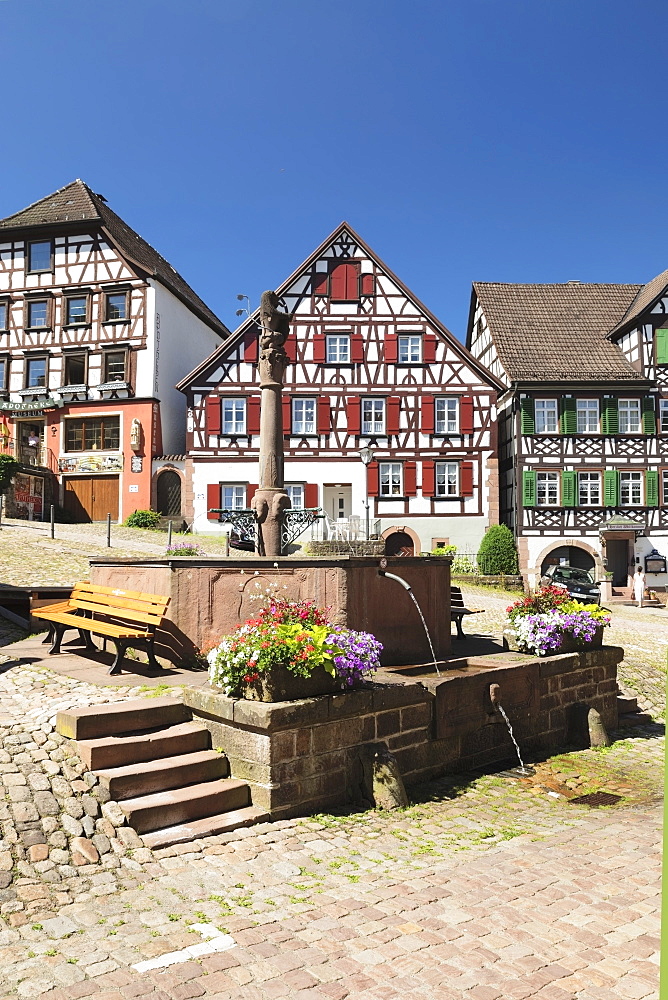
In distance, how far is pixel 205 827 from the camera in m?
5.89

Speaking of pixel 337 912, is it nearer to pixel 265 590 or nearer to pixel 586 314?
pixel 265 590

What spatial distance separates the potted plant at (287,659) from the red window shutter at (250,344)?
83.7 feet

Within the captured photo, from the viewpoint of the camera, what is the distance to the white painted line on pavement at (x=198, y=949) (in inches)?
156

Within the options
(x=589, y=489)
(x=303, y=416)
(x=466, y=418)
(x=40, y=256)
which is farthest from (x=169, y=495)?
(x=589, y=489)

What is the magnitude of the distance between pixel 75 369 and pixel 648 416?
2484 centimetres

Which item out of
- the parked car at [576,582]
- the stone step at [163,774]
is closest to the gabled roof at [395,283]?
the parked car at [576,582]

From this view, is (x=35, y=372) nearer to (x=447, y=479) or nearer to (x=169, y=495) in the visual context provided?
(x=169, y=495)

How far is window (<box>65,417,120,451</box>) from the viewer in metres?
33.5

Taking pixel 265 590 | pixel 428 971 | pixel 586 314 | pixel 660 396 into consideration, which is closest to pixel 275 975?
pixel 428 971

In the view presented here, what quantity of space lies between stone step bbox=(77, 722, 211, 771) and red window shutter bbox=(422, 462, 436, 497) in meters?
25.5

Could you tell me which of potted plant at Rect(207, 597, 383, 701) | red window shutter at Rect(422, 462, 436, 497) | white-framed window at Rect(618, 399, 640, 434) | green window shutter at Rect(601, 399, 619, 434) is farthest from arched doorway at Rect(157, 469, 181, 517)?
potted plant at Rect(207, 597, 383, 701)

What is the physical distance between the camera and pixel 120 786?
19.6ft

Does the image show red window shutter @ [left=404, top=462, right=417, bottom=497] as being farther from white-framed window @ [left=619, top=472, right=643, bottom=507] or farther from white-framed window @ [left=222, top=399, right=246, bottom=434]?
white-framed window @ [left=619, top=472, right=643, bottom=507]

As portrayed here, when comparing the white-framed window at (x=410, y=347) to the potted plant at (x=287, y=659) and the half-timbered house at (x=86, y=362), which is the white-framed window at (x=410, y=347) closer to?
the half-timbered house at (x=86, y=362)
